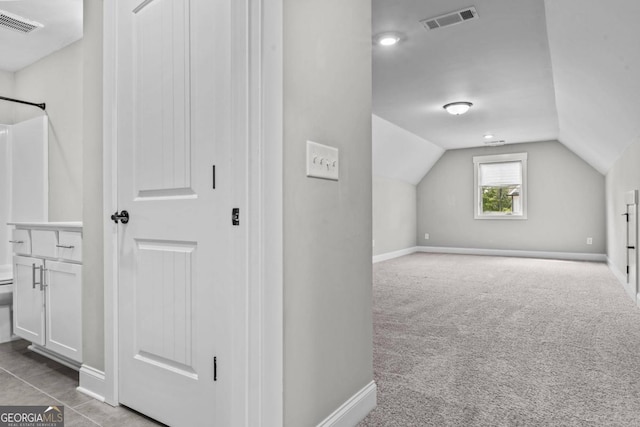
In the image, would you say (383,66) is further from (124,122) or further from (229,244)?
(229,244)

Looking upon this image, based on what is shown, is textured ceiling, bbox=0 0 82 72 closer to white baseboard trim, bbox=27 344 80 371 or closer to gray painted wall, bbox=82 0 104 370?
gray painted wall, bbox=82 0 104 370

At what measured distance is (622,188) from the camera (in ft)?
15.9

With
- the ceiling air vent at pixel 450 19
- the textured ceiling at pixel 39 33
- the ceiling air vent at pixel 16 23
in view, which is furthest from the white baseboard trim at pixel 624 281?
the ceiling air vent at pixel 16 23

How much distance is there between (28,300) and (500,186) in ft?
27.1

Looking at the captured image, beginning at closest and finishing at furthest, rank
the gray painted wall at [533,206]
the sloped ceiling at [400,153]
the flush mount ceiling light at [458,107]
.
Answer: the flush mount ceiling light at [458,107], the sloped ceiling at [400,153], the gray painted wall at [533,206]

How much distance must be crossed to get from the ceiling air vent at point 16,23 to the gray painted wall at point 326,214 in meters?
2.87

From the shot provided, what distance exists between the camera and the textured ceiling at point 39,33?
285cm

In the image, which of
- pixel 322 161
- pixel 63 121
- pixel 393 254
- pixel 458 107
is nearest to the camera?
pixel 322 161

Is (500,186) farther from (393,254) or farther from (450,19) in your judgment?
(450,19)

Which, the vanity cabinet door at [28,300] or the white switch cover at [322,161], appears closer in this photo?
the white switch cover at [322,161]

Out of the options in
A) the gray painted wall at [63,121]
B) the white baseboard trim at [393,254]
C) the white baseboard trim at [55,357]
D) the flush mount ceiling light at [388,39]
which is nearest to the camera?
the white baseboard trim at [55,357]

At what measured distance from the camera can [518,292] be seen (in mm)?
4340

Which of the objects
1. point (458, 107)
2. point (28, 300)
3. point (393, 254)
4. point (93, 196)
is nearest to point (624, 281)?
point (458, 107)

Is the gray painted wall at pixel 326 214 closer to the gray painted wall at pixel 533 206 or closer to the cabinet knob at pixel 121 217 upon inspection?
the cabinet knob at pixel 121 217
